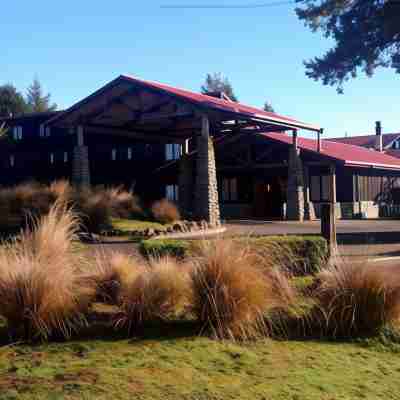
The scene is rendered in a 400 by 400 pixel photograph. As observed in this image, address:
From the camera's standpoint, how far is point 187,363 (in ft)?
16.8

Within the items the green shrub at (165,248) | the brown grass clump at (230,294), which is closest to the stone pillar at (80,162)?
the green shrub at (165,248)

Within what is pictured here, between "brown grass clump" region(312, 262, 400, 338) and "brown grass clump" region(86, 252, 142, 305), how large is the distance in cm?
206

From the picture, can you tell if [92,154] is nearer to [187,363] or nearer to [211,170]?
[211,170]

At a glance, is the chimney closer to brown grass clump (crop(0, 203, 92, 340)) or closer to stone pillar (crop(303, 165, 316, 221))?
stone pillar (crop(303, 165, 316, 221))

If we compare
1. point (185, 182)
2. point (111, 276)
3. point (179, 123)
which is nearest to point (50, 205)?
point (111, 276)

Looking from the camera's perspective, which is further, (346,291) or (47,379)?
(346,291)

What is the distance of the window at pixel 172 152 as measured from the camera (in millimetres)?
32812

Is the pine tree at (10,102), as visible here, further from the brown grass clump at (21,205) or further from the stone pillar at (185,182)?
the brown grass clump at (21,205)

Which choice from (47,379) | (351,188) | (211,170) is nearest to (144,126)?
(211,170)

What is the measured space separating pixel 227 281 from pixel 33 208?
36.9 feet

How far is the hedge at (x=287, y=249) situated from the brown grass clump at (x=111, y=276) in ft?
2.69

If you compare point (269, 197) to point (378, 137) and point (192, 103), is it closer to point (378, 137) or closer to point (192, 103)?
point (192, 103)

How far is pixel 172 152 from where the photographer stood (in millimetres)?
32969

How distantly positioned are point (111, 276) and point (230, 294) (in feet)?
5.31
